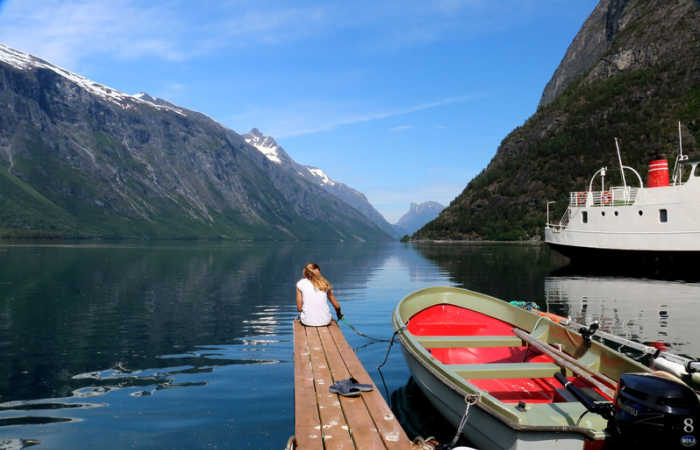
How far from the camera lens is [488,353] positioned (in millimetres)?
13648

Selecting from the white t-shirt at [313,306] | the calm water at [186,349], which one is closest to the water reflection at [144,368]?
the calm water at [186,349]

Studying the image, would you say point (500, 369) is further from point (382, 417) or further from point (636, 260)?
point (636, 260)

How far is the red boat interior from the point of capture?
9.98 meters

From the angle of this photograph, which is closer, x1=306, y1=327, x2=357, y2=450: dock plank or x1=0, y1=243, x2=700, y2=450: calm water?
x1=306, y1=327, x2=357, y2=450: dock plank

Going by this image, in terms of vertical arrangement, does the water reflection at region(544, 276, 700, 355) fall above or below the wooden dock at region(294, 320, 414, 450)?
below

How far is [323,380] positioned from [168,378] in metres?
6.50

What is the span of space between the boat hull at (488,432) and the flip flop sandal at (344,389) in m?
1.63

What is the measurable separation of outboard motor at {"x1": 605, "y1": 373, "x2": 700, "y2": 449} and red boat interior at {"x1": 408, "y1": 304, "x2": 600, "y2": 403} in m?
2.32

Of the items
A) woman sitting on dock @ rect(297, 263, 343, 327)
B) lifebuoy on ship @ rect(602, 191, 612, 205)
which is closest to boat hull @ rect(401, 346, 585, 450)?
woman sitting on dock @ rect(297, 263, 343, 327)

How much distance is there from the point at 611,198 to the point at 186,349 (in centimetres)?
4796

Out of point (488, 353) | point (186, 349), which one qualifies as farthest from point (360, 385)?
point (186, 349)

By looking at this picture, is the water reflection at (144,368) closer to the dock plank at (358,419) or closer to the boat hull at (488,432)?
the dock plank at (358,419)

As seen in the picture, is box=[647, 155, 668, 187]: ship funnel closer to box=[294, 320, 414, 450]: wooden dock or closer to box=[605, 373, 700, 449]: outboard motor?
box=[294, 320, 414, 450]: wooden dock

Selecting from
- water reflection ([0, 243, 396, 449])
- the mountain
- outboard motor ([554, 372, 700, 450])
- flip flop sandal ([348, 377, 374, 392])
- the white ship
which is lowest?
water reflection ([0, 243, 396, 449])
